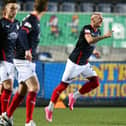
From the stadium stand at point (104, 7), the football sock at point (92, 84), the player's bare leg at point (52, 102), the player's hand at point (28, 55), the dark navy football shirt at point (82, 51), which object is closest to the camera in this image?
the player's hand at point (28, 55)

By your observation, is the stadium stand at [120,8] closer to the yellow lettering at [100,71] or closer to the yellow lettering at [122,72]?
the yellow lettering at [122,72]

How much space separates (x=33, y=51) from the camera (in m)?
9.41

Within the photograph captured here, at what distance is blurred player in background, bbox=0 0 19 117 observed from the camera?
32.4 ft

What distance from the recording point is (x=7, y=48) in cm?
1001

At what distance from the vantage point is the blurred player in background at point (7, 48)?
988 centimetres

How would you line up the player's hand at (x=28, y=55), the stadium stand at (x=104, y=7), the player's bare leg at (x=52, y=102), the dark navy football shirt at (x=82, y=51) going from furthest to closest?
the stadium stand at (x=104, y=7), the dark navy football shirt at (x=82, y=51), the player's bare leg at (x=52, y=102), the player's hand at (x=28, y=55)

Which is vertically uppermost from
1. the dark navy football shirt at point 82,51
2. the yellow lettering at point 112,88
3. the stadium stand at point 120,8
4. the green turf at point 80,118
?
the dark navy football shirt at point 82,51

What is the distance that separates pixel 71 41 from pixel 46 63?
4600 mm

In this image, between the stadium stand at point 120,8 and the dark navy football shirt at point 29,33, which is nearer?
the dark navy football shirt at point 29,33

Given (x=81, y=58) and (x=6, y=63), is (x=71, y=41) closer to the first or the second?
(x=81, y=58)

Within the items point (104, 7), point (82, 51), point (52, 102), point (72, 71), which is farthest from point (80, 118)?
point (104, 7)

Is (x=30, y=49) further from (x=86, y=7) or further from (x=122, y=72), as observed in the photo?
(x=86, y=7)

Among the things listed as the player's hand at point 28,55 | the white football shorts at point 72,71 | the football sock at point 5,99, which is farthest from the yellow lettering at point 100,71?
the player's hand at point 28,55

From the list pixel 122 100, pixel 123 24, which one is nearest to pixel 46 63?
pixel 122 100
